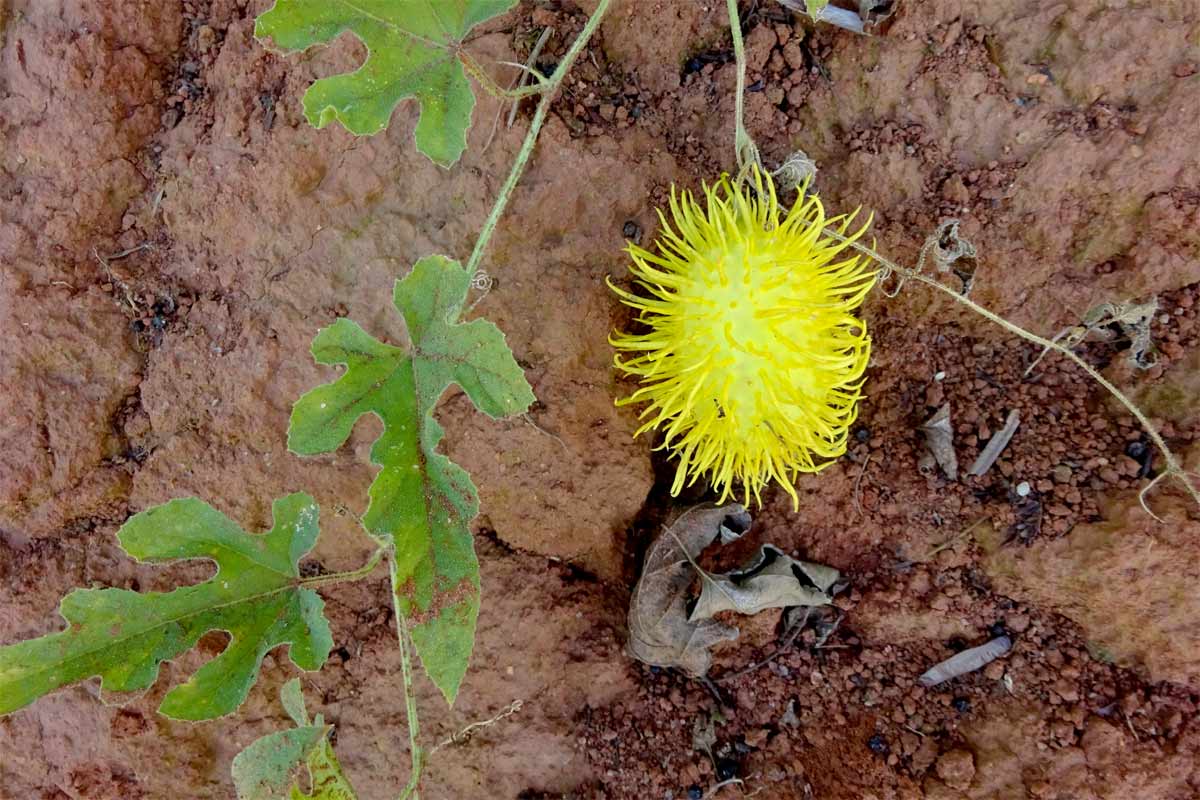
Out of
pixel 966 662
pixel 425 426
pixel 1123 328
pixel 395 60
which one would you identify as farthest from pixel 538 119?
pixel 966 662

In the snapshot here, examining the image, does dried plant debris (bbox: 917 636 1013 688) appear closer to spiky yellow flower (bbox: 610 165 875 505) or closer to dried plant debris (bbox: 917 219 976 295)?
spiky yellow flower (bbox: 610 165 875 505)

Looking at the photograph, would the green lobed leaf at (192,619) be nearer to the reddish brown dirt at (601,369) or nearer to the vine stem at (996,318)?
the reddish brown dirt at (601,369)

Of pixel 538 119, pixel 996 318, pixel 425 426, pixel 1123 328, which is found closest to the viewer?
pixel 425 426

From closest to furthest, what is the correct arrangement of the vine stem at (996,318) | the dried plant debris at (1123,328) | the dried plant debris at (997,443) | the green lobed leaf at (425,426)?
1. the green lobed leaf at (425,426)
2. the vine stem at (996,318)
3. the dried plant debris at (1123,328)
4. the dried plant debris at (997,443)

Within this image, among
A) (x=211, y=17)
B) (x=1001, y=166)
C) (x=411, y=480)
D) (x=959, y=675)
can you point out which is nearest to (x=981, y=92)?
(x=1001, y=166)

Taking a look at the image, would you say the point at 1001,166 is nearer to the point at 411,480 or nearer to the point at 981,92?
the point at 981,92

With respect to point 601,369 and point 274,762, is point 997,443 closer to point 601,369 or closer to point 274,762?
point 601,369

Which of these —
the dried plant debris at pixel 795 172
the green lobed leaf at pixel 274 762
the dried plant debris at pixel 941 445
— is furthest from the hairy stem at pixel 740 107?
the green lobed leaf at pixel 274 762
